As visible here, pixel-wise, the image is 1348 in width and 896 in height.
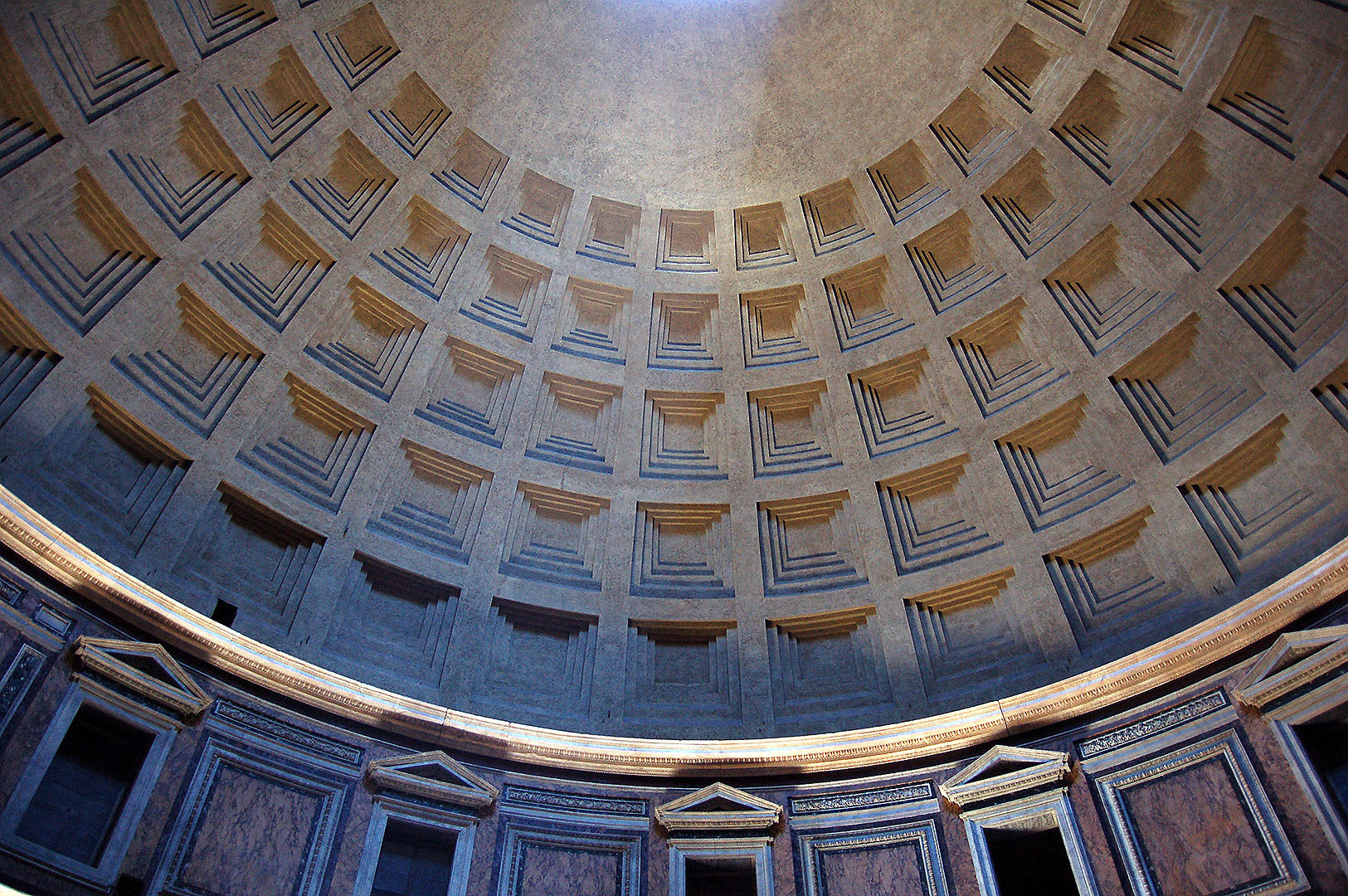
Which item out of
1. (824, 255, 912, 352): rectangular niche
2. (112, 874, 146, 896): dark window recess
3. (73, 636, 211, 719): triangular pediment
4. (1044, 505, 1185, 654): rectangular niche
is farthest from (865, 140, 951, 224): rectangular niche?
(112, 874, 146, 896): dark window recess

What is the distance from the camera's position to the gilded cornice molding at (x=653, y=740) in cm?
1345

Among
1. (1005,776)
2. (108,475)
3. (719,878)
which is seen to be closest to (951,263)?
(1005,776)

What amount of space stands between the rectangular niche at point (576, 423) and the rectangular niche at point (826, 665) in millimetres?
4751

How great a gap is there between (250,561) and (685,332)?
9.59 metres

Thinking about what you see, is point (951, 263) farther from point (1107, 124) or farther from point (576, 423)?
point (576, 423)

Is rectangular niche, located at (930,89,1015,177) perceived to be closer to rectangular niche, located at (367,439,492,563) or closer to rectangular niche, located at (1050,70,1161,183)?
rectangular niche, located at (1050,70,1161,183)

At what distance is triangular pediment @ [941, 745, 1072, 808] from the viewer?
14.6 m

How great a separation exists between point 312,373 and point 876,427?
1052 cm

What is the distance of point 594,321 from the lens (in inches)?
839

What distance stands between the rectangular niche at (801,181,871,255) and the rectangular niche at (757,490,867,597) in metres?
5.28

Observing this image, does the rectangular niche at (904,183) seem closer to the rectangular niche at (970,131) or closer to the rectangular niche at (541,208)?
the rectangular niche at (970,131)

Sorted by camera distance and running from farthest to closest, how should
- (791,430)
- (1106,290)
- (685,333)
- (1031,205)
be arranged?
1. (685,333)
2. (791,430)
3. (1031,205)
4. (1106,290)

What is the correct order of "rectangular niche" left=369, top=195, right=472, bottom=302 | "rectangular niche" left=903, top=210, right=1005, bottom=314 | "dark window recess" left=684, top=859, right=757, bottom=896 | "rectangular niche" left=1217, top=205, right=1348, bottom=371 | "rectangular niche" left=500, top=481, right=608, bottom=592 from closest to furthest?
"dark window recess" left=684, top=859, right=757, bottom=896, "rectangular niche" left=1217, top=205, right=1348, bottom=371, "rectangular niche" left=500, top=481, right=608, bottom=592, "rectangular niche" left=369, top=195, right=472, bottom=302, "rectangular niche" left=903, top=210, right=1005, bottom=314

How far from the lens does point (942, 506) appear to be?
1914cm
